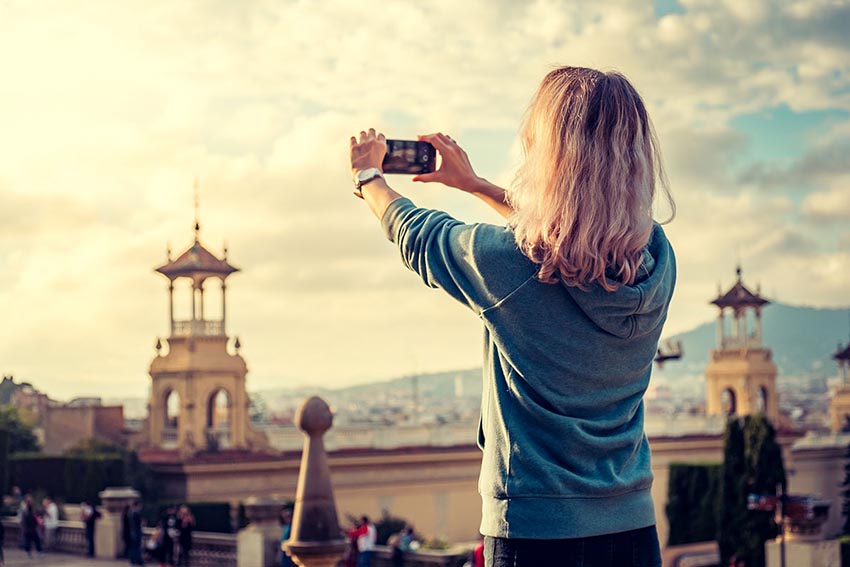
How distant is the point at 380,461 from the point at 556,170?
35530 mm

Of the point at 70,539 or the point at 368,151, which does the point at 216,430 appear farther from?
the point at 368,151

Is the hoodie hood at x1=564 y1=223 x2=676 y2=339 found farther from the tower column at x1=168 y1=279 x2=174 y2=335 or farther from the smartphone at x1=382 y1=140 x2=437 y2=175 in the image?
the tower column at x1=168 y1=279 x2=174 y2=335

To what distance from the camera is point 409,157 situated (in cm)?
267

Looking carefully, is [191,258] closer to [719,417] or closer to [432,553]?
[432,553]

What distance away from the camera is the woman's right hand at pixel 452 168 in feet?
8.98

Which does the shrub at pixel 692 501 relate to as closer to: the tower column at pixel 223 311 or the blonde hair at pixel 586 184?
the tower column at pixel 223 311

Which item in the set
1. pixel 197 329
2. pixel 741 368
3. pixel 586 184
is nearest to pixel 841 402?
pixel 741 368

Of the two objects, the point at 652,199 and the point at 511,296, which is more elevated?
the point at 652,199

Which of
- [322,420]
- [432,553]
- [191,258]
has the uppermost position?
[191,258]

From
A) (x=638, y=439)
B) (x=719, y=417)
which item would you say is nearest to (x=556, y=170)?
(x=638, y=439)

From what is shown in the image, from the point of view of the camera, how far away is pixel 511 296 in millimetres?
2299

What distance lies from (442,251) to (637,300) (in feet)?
1.17

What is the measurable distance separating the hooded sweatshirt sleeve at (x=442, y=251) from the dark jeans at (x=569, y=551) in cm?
42

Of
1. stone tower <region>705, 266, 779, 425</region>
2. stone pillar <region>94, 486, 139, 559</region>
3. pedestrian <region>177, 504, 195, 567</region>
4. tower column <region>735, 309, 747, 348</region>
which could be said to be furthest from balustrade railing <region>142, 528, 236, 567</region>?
tower column <region>735, 309, 747, 348</region>
